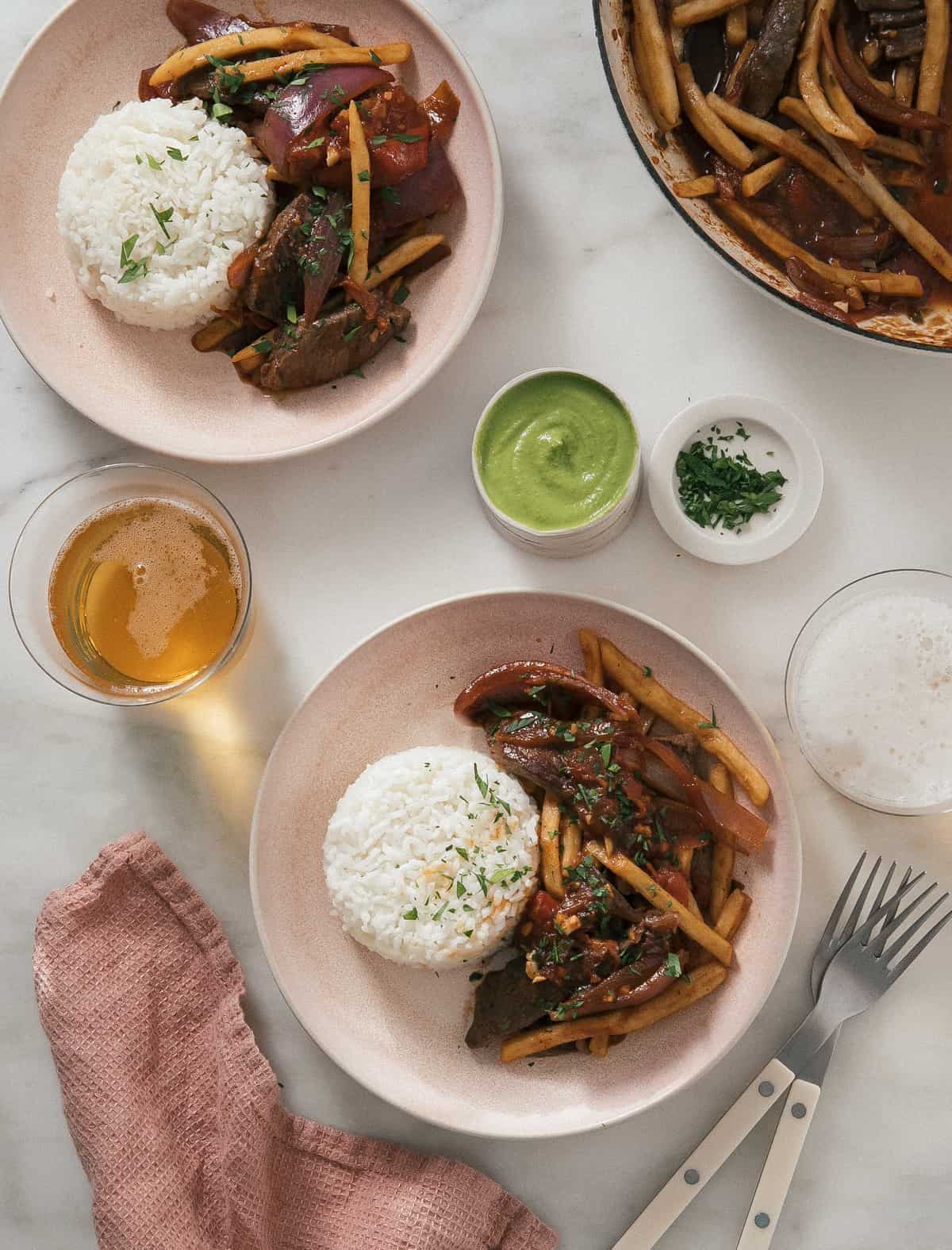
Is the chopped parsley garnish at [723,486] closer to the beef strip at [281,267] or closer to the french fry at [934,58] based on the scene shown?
the french fry at [934,58]

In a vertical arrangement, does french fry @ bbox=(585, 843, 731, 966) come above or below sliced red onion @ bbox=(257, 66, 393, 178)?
below

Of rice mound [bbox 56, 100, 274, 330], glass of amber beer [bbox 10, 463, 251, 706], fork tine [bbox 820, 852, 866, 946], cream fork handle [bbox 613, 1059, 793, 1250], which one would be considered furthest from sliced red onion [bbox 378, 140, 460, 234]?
cream fork handle [bbox 613, 1059, 793, 1250]

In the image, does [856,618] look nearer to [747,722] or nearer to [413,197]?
[747,722]

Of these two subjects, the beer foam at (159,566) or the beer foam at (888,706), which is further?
the beer foam at (159,566)

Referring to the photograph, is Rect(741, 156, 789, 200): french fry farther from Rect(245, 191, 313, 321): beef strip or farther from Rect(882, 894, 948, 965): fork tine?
Rect(882, 894, 948, 965): fork tine

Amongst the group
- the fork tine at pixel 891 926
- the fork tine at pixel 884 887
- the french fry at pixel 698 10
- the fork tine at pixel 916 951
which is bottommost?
the fork tine at pixel 916 951

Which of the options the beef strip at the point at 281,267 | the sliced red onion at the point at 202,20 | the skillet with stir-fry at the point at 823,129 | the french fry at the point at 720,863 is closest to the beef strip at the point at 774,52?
the skillet with stir-fry at the point at 823,129

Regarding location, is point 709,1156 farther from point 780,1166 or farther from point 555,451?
point 555,451

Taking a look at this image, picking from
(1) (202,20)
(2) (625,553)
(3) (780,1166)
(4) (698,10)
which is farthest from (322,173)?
(3) (780,1166)
